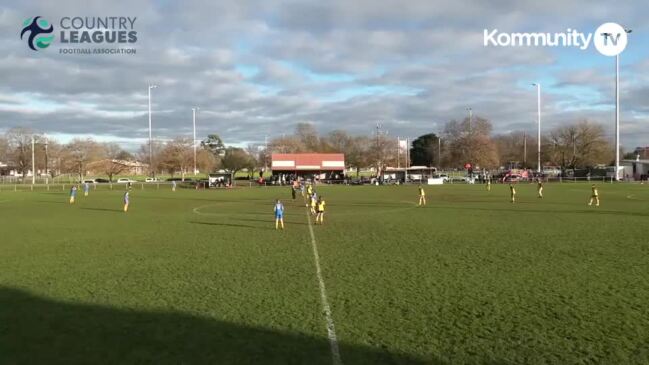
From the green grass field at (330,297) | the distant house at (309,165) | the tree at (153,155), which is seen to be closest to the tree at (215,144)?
the tree at (153,155)

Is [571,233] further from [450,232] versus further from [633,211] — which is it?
[633,211]

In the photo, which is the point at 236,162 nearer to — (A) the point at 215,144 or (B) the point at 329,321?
(A) the point at 215,144

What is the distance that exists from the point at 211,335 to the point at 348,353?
2.19m

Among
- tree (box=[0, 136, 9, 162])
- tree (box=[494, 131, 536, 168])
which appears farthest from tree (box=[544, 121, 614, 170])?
tree (box=[0, 136, 9, 162])

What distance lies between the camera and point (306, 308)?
28.9 ft

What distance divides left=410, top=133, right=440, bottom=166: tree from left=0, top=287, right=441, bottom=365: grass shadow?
404 feet

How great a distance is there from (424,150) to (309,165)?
54.7m

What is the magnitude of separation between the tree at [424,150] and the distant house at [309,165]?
47.4 metres

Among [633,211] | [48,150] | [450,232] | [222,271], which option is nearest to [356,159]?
[48,150]

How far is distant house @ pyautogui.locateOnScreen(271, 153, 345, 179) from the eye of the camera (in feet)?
284

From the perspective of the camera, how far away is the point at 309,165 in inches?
3415

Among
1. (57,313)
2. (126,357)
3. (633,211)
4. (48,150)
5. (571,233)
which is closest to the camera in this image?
(126,357)

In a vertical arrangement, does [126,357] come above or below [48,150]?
below

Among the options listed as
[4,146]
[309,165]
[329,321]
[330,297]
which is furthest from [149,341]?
[4,146]
